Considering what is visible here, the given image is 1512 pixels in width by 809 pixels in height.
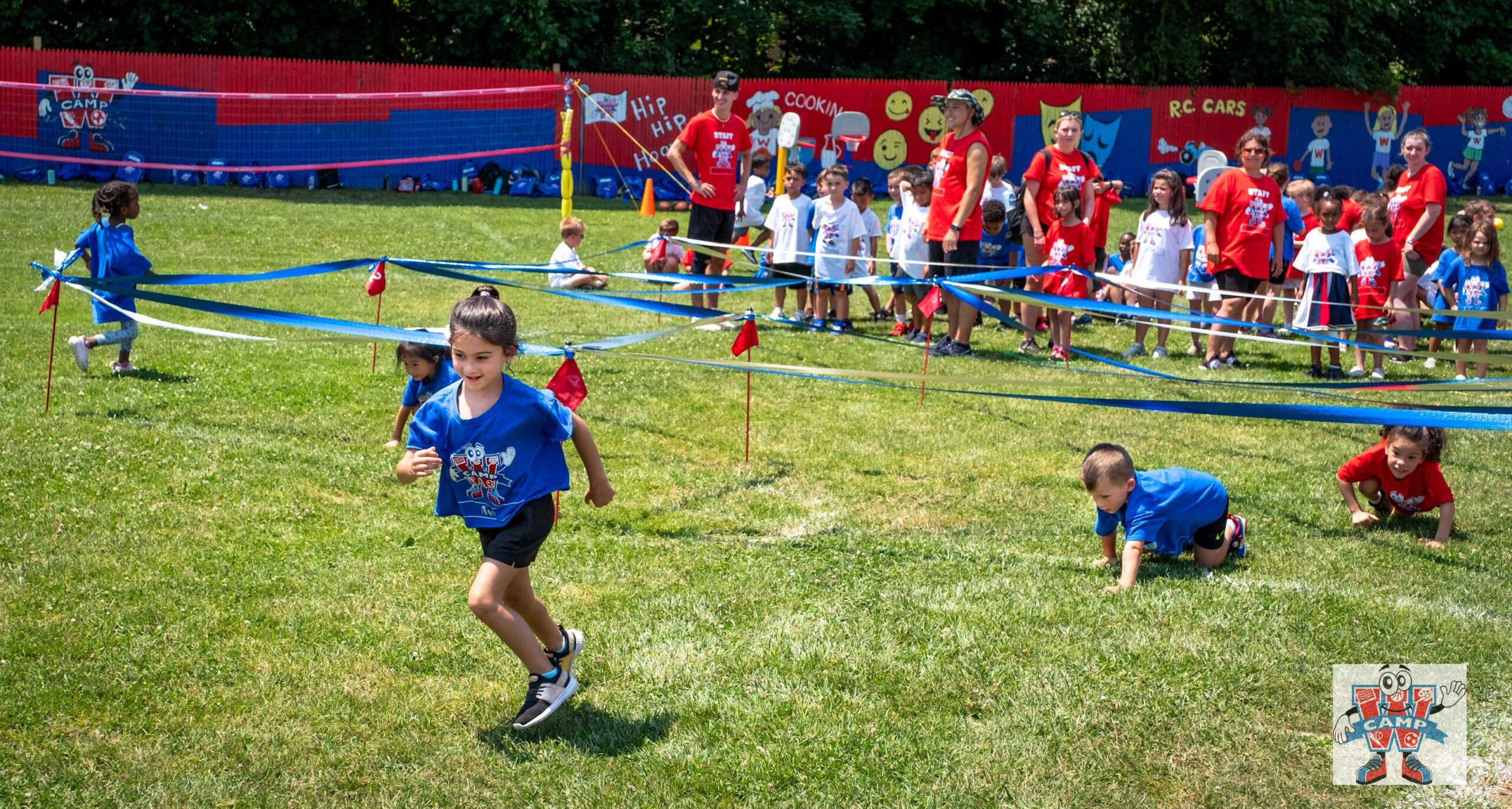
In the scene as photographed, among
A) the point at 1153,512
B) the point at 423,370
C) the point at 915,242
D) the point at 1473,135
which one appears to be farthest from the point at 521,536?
the point at 1473,135

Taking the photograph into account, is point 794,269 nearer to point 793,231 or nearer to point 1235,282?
point 793,231

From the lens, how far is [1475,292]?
10320 millimetres

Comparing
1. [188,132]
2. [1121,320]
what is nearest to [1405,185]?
[1121,320]

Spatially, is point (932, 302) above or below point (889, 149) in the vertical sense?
below

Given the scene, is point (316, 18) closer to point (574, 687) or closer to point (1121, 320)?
point (1121, 320)

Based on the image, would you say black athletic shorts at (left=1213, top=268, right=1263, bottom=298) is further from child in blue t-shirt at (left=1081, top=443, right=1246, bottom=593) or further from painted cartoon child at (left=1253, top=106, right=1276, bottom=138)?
painted cartoon child at (left=1253, top=106, right=1276, bottom=138)

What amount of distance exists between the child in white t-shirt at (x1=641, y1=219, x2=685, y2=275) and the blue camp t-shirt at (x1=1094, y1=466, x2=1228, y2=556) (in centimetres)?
867

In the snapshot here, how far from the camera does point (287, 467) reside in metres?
7.23

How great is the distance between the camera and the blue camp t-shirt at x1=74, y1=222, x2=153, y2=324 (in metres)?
9.06

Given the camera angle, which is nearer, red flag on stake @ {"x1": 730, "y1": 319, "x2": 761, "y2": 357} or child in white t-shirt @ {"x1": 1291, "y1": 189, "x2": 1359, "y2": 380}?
red flag on stake @ {"x1": 730, "y1": 319, "x2": 761, "y2": 357}

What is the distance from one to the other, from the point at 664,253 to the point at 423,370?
710cm

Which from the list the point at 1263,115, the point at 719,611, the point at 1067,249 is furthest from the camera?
the point at 1263,115

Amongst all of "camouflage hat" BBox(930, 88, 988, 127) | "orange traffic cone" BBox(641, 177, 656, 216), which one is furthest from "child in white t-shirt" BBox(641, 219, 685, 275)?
"orange traffic cone" BBox(641, 177, 656, 216)

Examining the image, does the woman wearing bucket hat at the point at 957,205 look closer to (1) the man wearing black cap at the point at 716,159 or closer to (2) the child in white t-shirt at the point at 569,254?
(1) the man wearing black cap at the point at 716,159
